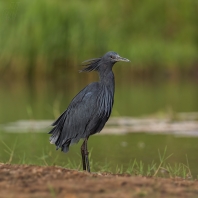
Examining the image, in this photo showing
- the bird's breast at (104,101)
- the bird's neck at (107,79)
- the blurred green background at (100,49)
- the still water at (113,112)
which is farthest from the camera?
the blurred green background at (100,49)

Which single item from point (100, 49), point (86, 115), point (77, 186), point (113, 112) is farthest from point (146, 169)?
point (100, 49)

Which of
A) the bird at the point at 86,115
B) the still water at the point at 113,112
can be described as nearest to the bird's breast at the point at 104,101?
the bird at the point at 86,115

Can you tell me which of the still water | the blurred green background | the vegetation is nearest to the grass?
the still water

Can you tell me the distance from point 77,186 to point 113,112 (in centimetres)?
1049

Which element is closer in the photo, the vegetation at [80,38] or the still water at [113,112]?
the still water at [113,112]

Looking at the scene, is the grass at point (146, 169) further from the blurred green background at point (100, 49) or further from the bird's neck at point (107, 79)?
the blurred green background at point (100, 49)

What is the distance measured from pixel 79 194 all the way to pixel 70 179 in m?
0.65

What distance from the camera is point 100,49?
26531mm

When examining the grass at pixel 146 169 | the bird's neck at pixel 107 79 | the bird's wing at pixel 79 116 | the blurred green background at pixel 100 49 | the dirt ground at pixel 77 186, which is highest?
the blurred green background at pixel 100 49

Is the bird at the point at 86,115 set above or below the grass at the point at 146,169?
above

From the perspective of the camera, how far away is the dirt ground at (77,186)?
528 centimetres

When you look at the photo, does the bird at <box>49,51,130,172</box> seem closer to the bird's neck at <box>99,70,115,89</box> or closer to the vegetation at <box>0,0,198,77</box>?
the bird's neck at <box>99,70,115,89</box>

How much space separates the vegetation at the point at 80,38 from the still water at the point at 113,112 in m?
0.79

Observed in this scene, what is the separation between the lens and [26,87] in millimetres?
24109
